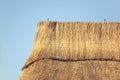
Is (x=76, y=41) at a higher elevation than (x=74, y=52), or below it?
higher

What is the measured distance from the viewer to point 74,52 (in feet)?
131

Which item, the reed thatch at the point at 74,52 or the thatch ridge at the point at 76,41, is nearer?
the reed thatch at the point at 74,52

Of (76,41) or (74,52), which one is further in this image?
(76,41)

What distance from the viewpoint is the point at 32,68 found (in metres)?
38.9

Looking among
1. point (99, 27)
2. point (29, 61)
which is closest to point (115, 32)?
point (99, 27)

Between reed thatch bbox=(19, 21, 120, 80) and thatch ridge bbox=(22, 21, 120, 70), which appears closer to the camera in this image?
reed thatch bbox=(19, 21, 120, 80)

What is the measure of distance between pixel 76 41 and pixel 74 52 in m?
1.24

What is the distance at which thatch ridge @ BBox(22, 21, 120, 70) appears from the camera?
130ft

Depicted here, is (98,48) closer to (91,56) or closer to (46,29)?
(91,56)

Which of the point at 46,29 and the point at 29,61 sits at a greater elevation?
the point at 46,29

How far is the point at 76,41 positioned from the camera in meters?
40.8

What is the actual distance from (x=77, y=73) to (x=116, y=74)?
10.0ft

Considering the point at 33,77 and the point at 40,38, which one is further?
the point at 40,38

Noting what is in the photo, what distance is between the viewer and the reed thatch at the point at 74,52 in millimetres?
37438
